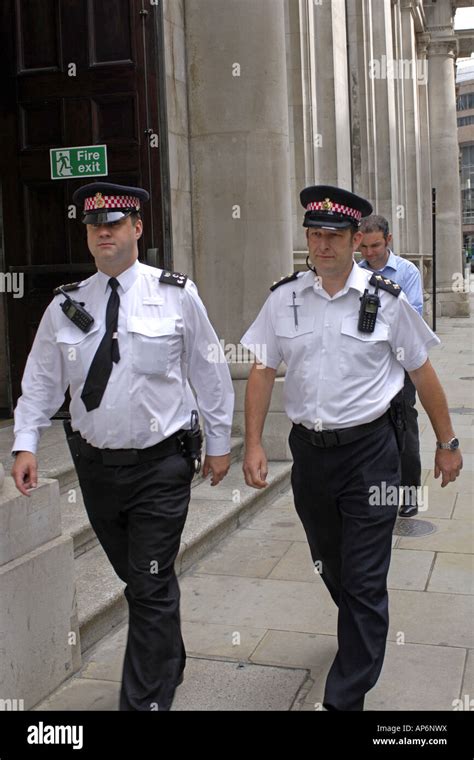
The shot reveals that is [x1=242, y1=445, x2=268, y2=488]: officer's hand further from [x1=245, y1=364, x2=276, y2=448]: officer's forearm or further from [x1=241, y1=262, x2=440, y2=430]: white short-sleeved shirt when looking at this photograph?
[x1=241, y1=262, x2=440, y2=430]: white short-sleeved shirt

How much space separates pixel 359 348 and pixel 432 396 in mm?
438

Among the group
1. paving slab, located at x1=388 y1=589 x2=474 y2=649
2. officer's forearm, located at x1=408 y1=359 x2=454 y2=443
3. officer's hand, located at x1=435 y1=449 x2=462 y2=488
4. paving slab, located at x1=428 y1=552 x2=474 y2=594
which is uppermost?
officer's forearm, located at x1=408 y1=359 x2=454 y2=443

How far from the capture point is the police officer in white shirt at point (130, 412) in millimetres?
3529

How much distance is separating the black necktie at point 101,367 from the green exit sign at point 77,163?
14.1ft

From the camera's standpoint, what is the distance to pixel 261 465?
12.9ft

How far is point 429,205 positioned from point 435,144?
3.42 meters

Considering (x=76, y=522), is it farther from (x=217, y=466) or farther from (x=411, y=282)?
(x=411, y=282)

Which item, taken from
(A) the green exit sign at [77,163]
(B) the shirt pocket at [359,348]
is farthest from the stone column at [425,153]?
(B) the shirt pocket at [359,348]

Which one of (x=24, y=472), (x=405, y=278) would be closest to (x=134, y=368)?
(x=24, y=472)

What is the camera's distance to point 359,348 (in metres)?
3.78

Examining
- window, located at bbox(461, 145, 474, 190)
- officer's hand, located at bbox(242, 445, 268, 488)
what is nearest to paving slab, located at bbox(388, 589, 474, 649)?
officer's hand, located at bbox(242, 445, 268, 488)

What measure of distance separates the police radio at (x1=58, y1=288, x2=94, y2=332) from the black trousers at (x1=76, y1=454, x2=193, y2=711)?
55 centimetres

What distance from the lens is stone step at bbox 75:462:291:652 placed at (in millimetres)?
4629

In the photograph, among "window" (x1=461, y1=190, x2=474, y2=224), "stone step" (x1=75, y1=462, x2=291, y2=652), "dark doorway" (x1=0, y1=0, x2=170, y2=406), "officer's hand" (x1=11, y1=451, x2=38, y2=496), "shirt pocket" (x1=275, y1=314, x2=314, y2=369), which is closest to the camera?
"officer's hand" (x1=11, y1=451, x2=38, y2=496)
